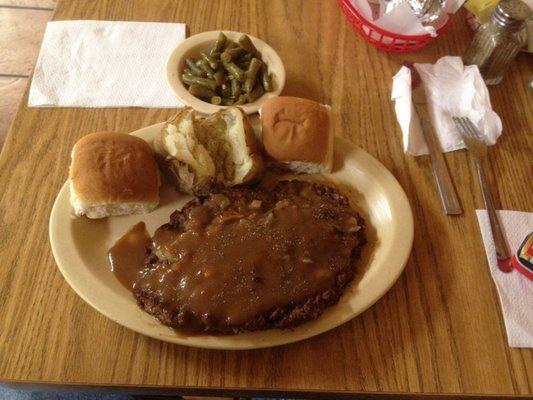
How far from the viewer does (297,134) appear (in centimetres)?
129

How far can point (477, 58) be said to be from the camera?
1.63 m

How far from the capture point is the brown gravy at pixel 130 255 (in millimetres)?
1116

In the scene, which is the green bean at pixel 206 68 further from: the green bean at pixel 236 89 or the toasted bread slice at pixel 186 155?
the toasted bread slice at pixel 186 155

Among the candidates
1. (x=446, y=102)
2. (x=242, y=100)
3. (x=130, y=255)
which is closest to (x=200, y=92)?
A: (x=242, y=100)

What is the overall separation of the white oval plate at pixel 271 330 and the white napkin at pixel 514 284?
0.80ft

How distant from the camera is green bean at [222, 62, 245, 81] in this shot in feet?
4.80

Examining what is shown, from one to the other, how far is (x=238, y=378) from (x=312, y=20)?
1.36 m

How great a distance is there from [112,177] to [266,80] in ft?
1.97

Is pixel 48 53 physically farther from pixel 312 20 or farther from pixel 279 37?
pixel 312 20

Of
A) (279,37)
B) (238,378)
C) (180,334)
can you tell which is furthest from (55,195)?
(279,37)

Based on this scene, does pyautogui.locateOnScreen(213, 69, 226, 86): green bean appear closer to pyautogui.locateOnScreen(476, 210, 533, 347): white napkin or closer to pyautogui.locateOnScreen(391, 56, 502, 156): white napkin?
pyautogui.locateOnScreen(391, 56, 502, 156): white napkin

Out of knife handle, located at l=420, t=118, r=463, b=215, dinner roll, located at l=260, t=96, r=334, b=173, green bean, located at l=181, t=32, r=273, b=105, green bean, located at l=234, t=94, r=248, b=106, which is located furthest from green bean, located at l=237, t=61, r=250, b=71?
knife handle, located at l=420, t=118, r=463, b=215

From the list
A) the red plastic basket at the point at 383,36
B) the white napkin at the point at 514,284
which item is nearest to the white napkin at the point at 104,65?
the red plastic basket at the point at 383,36

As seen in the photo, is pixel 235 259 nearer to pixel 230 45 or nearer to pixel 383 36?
pixel 230 45
